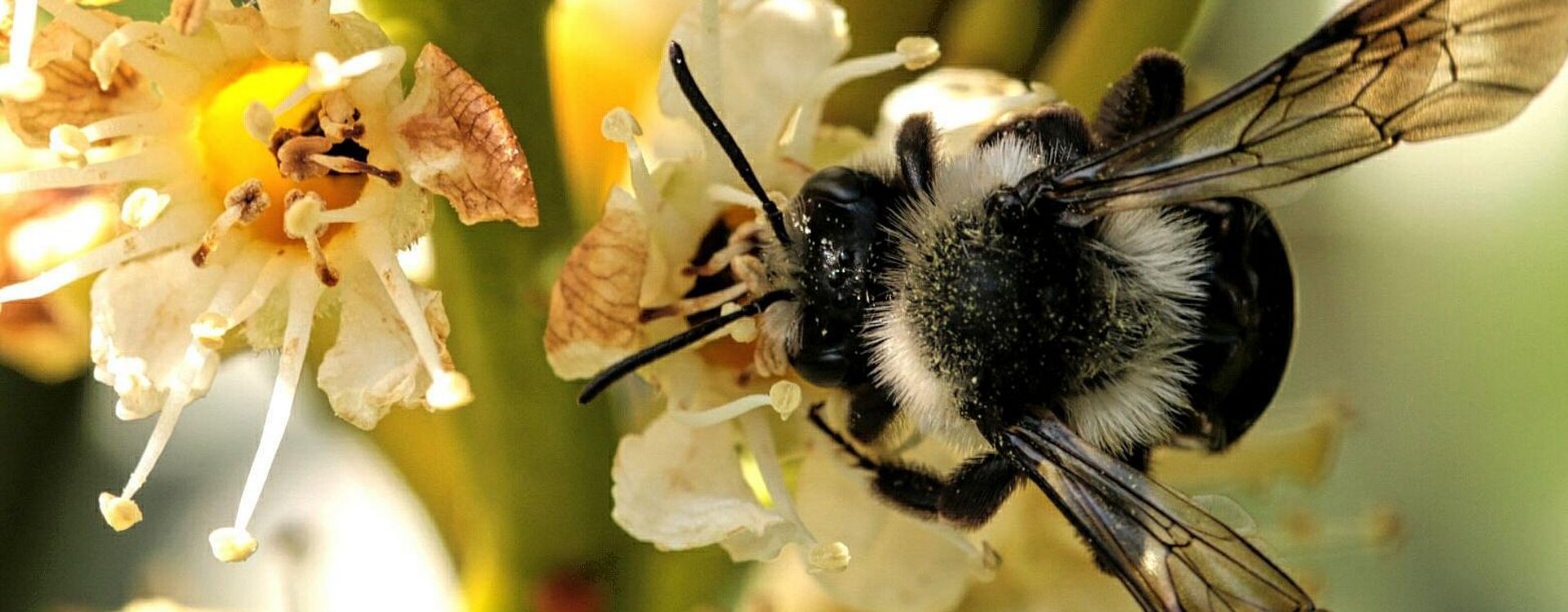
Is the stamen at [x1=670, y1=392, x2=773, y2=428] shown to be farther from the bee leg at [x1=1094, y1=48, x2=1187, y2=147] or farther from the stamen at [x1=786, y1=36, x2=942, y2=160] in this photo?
the bee leg at [x1=1094, y1=48, x2=1187, y2=147]

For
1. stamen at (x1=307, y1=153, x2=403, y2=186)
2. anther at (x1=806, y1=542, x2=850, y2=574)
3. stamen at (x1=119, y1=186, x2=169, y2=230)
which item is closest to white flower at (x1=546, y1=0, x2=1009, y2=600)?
anther at (x1=806, y1=542, x2=850, y2=574)

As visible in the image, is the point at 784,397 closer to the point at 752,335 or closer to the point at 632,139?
the point at 752,335

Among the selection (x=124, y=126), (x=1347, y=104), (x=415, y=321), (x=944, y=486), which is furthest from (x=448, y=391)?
(x=1347, y=104)

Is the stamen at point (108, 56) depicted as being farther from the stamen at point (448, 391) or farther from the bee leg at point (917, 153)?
the bee leg at point (917, 153)

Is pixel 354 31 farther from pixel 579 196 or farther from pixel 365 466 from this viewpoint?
pixel 365 466

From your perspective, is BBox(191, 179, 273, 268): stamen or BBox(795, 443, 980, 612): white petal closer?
A: BBox(191, 179, 273, 268): stamen
